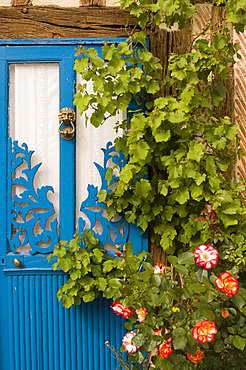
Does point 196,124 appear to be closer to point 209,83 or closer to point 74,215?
point 209,83

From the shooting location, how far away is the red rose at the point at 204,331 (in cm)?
162

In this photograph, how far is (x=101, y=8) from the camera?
7.93ft

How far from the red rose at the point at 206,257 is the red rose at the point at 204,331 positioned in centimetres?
26

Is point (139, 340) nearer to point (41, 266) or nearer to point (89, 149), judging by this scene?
point (41, 266)

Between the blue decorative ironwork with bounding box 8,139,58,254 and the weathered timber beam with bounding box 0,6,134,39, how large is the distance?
78 centimetres

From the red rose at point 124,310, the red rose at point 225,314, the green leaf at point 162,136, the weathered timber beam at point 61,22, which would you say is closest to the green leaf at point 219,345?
the red rose at point 225,314

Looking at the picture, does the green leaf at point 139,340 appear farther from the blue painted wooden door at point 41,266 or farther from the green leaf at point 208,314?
the blue painted wooden door at point 41,266

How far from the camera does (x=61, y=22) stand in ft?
7.95

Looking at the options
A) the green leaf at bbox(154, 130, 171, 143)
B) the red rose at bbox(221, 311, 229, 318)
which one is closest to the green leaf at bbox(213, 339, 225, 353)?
the red rose at bbox(221, 311, 229, 318)

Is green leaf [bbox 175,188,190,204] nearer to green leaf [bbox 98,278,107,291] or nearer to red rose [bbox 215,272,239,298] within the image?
red rose [bbox 215,272,239,298]

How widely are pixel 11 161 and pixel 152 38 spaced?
1.28m

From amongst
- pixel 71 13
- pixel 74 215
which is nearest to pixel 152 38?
pixel 71 13

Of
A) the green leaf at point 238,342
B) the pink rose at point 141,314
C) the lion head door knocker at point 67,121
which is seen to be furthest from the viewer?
the lion head door knocker at point 67,121

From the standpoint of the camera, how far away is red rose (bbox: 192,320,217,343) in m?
1.62
